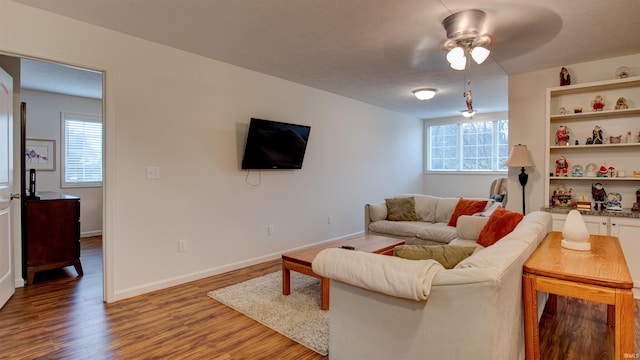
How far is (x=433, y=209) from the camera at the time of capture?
5.03 metres

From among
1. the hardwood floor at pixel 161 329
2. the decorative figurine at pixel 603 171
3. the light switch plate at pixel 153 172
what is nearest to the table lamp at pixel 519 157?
the decorative figurine at pixel 603 171

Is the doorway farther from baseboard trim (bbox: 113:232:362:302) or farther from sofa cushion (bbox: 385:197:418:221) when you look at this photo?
sofa cushion (bbox: 385:197:418:221)

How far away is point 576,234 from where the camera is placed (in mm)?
2041

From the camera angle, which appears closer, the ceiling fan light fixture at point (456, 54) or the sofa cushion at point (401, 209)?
the ceiling fan light fixture at point (456, 54)

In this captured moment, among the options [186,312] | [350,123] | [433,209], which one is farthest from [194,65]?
[433,209]

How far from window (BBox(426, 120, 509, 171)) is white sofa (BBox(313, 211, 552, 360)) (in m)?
5.59

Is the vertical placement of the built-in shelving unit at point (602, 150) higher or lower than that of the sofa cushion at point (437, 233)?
higher

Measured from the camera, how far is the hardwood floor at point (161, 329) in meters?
2.21

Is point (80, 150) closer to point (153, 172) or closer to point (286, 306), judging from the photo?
point (153, 172)

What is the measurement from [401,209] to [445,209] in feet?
2.07

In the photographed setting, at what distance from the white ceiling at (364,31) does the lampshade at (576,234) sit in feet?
5.04

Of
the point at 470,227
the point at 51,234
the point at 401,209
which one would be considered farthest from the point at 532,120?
the point at 51,234

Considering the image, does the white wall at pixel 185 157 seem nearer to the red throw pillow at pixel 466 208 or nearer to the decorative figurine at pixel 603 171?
the red throw pillow at pixel 466 208

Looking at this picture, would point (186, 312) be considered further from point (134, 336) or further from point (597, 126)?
point (597, 126)
